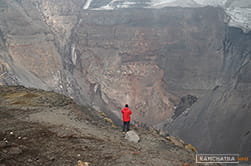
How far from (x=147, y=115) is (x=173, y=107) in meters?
3.42

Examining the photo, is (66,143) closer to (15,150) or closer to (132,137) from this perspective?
(15,150)

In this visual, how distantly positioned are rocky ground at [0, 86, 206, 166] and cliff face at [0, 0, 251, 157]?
17.4 metres

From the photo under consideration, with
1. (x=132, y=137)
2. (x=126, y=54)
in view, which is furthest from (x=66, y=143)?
→ (x=126, y=54)

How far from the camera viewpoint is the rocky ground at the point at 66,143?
559 centimetres

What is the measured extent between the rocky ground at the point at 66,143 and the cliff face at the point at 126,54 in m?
17.4

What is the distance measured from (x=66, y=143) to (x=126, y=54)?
35.8 meters

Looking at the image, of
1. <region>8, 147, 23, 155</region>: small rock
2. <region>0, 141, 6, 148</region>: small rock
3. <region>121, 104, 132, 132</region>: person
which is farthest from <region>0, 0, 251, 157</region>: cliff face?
<region>8, 147, 23, 155</region>: small rock

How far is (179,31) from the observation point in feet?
135

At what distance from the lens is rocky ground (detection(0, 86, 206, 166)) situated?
5590 mm

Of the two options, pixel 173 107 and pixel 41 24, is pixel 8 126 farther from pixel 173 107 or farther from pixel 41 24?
pixel 41 24

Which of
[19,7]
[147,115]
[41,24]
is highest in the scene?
[19,7]

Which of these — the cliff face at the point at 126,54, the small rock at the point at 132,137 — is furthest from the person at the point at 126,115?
the cliff face at the point at 126,54

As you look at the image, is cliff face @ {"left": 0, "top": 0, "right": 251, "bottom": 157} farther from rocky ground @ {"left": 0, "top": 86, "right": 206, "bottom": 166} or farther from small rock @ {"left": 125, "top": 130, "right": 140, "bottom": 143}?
small rock @ {"left": 125, "top": 130, "right": 140, "bottom": 143}

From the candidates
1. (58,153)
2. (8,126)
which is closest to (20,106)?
(8,126)
